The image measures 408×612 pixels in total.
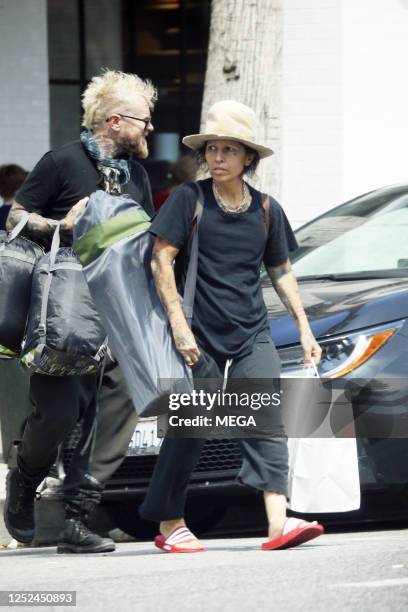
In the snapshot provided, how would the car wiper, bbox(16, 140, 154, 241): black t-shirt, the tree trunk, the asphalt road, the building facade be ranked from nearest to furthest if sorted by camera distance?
the asphalt road → bbox(16, 140, 154, 241): black t-shirt → the car wiper → the tree trunk → the building facade

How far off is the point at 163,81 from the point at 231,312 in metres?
10.1

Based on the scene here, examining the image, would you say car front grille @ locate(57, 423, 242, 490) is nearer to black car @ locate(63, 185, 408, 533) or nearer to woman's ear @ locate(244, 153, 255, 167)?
black car @ locate(63, 185, 408, 533)

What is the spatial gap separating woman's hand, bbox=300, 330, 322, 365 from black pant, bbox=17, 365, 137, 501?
752 mm

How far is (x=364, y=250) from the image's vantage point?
7.18 meters

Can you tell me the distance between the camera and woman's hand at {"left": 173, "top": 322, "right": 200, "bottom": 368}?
5.24 m

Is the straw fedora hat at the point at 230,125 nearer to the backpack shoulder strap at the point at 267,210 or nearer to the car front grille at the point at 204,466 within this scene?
the backpack shoulder strap at the point at 267,210

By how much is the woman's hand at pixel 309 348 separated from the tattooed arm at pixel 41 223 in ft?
3.15

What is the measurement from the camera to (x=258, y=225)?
17.9ft

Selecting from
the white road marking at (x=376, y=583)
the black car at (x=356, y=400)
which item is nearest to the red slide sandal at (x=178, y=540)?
the black car at (x=356, y=400)

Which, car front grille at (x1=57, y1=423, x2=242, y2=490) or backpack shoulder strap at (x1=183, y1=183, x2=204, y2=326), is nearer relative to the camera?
backpack shoulder strap at (x1=183, y1=183, x2=204, y2=326)

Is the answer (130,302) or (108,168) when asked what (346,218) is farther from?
(130,302)

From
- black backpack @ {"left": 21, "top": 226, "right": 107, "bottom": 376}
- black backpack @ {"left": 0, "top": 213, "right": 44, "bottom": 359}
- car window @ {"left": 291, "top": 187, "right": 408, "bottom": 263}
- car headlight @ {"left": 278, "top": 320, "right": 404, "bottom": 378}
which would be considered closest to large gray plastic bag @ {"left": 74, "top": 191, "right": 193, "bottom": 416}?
black backpack @ {"left": 21, "top": 226, "right": 107, "bottom": 376}

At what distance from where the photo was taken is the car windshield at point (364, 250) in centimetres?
701

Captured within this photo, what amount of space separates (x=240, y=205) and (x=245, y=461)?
954 millimetres
